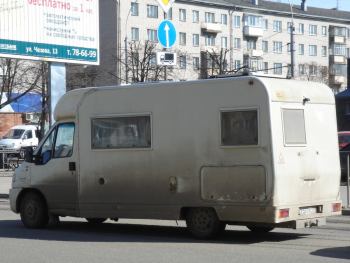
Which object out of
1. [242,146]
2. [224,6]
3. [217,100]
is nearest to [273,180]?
[242,146]

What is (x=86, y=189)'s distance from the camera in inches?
513

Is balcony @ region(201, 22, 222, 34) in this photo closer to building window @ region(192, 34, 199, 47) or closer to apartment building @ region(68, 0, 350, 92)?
apartment building @ region(68, 0, 350, 92)

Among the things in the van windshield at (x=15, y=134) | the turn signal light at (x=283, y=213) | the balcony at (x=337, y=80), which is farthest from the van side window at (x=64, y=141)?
the balcony at (x=337, y=80)

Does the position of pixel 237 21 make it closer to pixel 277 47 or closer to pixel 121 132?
pixel 277 47

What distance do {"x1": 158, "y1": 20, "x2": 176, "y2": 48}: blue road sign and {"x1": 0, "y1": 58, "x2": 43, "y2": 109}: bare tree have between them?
31026 millimetres

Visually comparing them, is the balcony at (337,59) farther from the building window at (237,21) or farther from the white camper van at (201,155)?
the white camper van at (201,155)

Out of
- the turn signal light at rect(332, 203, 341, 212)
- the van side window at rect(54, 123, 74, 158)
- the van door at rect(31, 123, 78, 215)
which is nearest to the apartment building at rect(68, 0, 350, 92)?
the van door at rect(31, 123, 78, 215)

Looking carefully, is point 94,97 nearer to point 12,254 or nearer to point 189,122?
point 189,122

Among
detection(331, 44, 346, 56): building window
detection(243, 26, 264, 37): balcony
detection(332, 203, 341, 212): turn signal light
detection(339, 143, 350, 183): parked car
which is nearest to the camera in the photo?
detection(332, 203, 341, 212): turn signal light

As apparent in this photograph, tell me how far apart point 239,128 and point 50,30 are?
1675cm

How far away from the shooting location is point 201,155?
38.6 ft

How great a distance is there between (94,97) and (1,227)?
10.9 ft

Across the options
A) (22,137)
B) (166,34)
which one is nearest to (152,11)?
(22,137)

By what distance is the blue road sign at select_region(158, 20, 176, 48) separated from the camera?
821 inches
